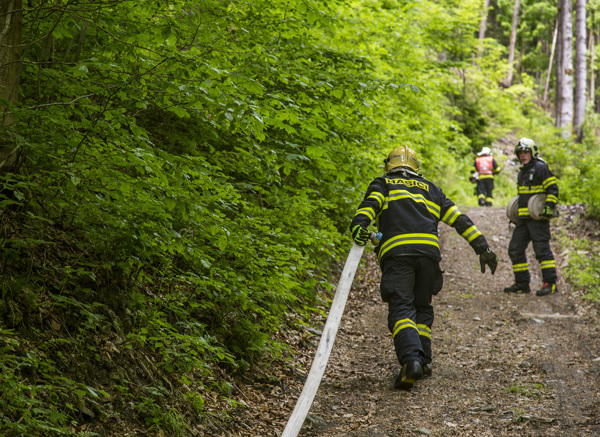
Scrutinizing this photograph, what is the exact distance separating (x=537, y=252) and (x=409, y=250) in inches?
189

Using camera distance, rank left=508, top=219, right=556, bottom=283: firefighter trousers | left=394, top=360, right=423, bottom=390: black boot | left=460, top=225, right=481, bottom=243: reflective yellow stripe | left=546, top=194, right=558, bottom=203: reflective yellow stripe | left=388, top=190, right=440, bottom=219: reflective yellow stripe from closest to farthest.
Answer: left=394, top=360, right=423, bottom=390: black boot < left=388, top=190, right=440, bottom=219: reflective yellow stripe < left=460, top=225, right=481, bottom=243: reflective yellow stripe < left=546, top=194, right=558, bottom=203: reflective yellow stripe < left=508, top=219, right=556, bottom=283: firefighter trousers

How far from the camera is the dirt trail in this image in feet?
14.0

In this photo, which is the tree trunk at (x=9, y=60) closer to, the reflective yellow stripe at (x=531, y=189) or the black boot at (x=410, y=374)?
the black boot at (x=410, y=374)

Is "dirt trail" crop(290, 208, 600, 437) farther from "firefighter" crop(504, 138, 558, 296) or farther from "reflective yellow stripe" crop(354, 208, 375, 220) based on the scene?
"reflective yellow stripe" crop(354, 208, 375, 220)

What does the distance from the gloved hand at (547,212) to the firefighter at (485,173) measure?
8.56m

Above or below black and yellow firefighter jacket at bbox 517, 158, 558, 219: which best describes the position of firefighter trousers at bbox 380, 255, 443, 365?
below

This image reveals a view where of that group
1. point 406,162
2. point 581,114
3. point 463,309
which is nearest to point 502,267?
point 463,309

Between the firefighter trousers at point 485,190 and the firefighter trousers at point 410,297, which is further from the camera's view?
the firefighter trousers at point 485,190

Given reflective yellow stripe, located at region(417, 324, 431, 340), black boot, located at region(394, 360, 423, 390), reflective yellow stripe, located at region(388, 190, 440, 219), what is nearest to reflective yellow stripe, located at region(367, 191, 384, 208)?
reflective yellow stripe, located at region(388, 190, 440, 219)

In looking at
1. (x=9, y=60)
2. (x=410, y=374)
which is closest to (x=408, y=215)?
(x=410, y=374)

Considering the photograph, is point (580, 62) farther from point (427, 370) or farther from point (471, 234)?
point (427, 370)

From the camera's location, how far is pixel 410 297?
5266 mm

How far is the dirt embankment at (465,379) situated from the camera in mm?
4281

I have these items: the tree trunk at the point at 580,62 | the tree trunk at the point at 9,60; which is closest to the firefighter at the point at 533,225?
the tree trunk at the point at 9,60
